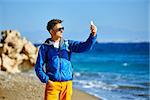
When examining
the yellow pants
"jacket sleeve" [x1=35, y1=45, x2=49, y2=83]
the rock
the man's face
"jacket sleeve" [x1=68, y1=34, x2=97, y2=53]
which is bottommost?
the yellow pants

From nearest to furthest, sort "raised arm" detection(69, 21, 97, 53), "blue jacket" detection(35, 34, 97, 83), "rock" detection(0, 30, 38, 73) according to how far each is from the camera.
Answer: "raised arm" detection(69, 21, 97, 53)
"blue jacket" detection(35, 34, 97, 83)
"rock" detection(0, 30, 38, 73)

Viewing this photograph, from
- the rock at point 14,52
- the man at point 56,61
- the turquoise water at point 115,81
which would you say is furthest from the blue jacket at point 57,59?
the rock at point 14,52

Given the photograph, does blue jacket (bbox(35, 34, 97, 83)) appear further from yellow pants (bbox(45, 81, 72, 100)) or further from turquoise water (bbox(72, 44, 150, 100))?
turquoise water (bbox(72, 44, 150, 100))

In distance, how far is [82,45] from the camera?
22.3ft

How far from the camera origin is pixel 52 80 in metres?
6.79

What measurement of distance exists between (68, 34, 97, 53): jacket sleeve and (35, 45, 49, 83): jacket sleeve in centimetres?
42

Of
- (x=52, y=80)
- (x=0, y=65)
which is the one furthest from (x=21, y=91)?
(x=0, y=65)

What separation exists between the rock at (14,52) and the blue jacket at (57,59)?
14.5 metres

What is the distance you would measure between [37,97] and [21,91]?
878mm

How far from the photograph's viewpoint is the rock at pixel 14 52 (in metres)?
21.4

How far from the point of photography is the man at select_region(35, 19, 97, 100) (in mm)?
6754

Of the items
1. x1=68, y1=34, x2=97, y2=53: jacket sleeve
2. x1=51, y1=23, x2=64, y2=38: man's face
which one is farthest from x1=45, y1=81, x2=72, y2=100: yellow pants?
x1=51, y1=23, x2=64, y2=38: man's face

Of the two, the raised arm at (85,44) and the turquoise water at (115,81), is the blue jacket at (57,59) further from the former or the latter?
the turquoise water at (115,81)

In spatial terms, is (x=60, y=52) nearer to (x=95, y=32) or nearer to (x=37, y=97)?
(x=95, y=32)
